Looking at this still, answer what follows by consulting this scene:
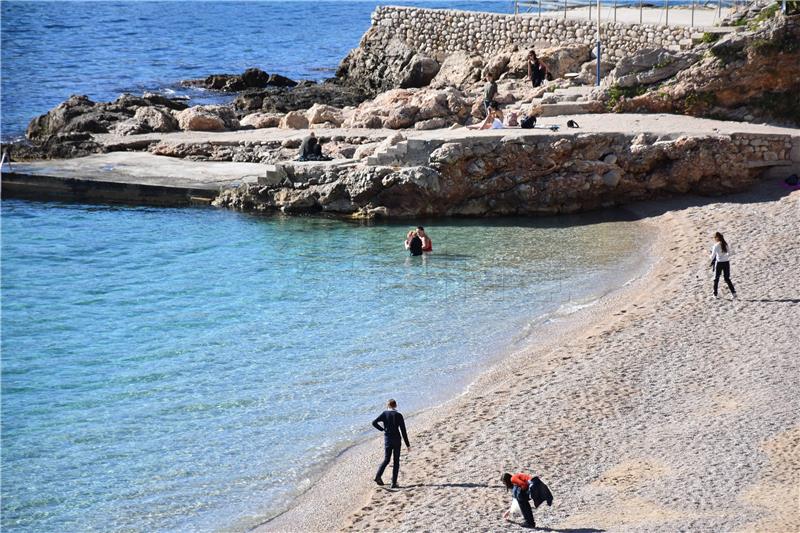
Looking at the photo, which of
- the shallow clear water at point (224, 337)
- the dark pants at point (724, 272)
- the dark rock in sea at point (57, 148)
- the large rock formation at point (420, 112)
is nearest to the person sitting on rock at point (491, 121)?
the large rock formation at point (420, 112)

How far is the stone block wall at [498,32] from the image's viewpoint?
123 ft

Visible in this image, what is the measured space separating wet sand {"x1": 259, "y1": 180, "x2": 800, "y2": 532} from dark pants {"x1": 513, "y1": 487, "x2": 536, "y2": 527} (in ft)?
0.91

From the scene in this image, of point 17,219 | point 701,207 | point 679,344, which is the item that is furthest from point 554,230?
point 17,219

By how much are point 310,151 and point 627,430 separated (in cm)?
1737

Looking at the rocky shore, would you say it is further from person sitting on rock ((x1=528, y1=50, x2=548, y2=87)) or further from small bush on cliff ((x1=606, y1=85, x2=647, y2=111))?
person sitting on rock ((x1=528, y1=50, x2=548, y2=87))

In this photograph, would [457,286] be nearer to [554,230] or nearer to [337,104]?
[554,230]

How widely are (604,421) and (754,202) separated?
44.7 ft

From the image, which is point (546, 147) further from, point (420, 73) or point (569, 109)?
point (420, 73)

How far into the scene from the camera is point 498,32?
43.3m

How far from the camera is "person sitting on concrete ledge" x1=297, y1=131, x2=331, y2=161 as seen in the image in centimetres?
3177

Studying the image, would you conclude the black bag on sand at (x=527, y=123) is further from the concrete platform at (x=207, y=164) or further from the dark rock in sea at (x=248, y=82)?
the dark rock in sea at (x=248, y=82)

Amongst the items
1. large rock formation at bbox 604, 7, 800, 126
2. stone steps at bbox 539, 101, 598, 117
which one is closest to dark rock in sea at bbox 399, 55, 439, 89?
stone steps at bbox 539, 101, 598, 117

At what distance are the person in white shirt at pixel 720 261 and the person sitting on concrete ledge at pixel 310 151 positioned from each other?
13331mm

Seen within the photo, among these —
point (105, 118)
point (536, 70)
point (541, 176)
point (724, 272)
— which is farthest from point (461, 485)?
point (105, 118)
